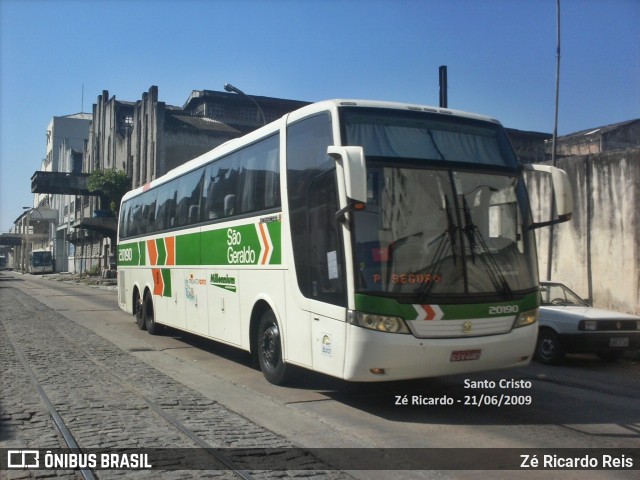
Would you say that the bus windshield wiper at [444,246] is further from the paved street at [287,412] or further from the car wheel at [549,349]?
the car wheel at [549,349]

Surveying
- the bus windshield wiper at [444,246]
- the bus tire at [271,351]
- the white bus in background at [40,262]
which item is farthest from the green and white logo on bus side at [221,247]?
the white bus in background at [40,262]

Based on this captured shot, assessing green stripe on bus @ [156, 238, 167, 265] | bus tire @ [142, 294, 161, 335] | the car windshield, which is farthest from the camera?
bus tire @ [142, 294, 161, 335]

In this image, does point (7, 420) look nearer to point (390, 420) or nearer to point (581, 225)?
point (390, 420)

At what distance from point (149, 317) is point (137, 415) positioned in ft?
28.8

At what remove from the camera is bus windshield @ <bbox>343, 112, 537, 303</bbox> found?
687 centimetres

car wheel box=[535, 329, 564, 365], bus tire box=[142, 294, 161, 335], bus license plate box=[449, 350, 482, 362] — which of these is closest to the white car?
car wheel box=[535, 329, 564, 365]

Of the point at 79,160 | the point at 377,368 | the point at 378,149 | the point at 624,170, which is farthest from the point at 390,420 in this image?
the point at 79,160

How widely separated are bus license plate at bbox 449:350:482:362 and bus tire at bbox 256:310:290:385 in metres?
2.52

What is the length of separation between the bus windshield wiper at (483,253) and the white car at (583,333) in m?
4.33

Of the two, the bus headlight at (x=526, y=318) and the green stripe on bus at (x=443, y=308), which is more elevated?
the green stripe on bus at (x=443, y=308)

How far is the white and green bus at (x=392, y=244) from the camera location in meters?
6.80

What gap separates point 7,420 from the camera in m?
6.82

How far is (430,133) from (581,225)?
958 centimetres

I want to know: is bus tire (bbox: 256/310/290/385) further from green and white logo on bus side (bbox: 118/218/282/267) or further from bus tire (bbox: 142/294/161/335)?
Result: bus tire (bbox: 142/294/161/335)
